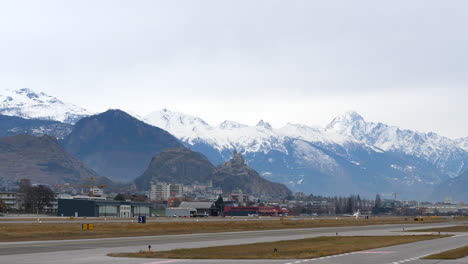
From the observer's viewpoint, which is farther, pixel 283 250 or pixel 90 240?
pixel 90 240

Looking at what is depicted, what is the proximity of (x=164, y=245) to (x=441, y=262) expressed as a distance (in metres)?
33.2

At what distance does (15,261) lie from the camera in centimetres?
5662

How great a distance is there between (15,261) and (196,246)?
24.9m

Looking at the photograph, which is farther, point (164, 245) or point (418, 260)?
point (164, 245)

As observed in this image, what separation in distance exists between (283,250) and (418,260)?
17.1 m

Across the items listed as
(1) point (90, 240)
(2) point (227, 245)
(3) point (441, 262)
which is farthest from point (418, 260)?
(1) point (90, 240)

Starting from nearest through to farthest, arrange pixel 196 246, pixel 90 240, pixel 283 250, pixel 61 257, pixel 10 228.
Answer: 1. pixel 61 257
2. pixel 283 250
3. pixel 196 246
4. pixel 90 240
5. pixel 10 228

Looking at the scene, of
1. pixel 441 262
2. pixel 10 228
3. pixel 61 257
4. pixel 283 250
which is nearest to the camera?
pixel 441 262

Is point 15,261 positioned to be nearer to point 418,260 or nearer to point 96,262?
point 96,262

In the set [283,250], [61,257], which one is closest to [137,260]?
[61,257]

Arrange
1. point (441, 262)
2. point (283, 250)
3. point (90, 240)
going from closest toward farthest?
point (441, 262) → point (283, 250) → point (90, 240)

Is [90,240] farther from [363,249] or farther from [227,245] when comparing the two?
[363,249]

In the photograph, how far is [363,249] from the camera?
71125 millimetres

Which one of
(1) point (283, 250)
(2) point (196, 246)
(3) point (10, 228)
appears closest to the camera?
(1) point (283, 250)
